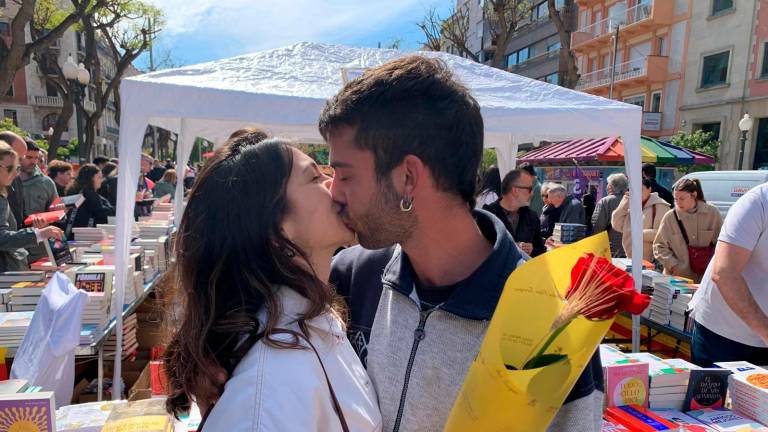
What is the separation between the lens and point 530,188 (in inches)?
195

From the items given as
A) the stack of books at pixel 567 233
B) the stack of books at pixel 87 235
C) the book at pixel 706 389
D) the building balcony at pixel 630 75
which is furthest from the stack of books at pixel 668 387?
the building balcony at pixel 630 75

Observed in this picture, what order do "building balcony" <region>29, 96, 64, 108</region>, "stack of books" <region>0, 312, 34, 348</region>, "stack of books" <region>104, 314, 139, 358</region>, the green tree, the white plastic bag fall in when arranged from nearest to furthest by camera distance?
the white plastic bag → "stack of books" <region>0, 312, 34, 348</region> → "stack of books" <region>104, 314, 139, 358</region> → the green tree → "building balcony" <region>29, 96, 64, 108</region>

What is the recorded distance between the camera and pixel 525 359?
70 centimetres

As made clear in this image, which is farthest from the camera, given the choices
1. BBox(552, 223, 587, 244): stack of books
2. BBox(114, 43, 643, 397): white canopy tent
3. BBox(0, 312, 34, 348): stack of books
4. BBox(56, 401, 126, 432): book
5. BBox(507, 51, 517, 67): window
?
BBox(507, 51, 517, 67): window

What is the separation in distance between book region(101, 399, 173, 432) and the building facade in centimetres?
2467

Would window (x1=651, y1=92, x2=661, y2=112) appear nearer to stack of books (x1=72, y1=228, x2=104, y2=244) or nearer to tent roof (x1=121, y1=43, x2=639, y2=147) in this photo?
tent roof (x1=121, y1=43, x2=639, y2=147)

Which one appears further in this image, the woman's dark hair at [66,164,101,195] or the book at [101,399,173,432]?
the woman's dark hair at [66,164,101,195]

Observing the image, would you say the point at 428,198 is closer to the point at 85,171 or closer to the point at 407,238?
the point at 407,238

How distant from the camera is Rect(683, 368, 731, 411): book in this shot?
2.35 metres

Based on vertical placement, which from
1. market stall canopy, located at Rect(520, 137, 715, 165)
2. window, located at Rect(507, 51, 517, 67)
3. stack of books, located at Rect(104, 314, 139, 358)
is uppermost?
window, located at Rect(507, 51, 517, 67)

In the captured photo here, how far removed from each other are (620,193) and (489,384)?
7165 mm

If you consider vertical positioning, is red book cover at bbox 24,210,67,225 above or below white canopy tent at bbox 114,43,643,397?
below

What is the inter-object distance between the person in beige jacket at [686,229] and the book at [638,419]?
2960 millimetres

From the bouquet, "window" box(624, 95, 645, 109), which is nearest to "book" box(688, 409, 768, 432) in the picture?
the bouquet
